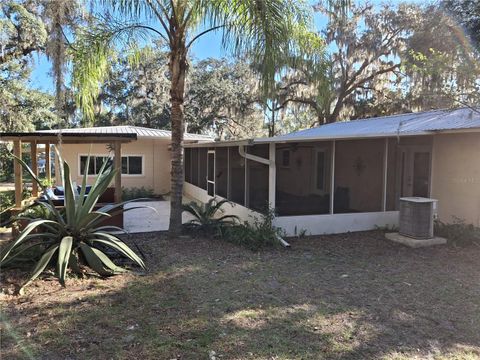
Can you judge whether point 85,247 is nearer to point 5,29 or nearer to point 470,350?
point 470,350

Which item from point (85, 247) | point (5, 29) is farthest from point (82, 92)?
point (5, 29)

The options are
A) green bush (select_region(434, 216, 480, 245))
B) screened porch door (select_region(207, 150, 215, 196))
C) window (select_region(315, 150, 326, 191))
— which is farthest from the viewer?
screened porch door (select_region(207, 150, 215, 196))

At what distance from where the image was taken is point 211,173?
12.9 m

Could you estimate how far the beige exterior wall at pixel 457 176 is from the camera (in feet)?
27.2

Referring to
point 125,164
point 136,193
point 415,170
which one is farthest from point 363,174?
point 125,164

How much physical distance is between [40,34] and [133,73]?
419 inches

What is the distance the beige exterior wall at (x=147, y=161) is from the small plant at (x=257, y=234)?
30.7 ft

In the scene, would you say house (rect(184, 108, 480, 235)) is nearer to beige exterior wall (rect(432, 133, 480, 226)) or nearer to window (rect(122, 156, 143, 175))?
beige exterior wall (rect(432, 133, 480, 226))

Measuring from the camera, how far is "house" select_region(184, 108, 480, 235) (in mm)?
8219

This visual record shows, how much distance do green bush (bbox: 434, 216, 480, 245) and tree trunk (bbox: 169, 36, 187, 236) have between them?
5.52 metres

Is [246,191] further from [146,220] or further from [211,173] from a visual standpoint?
[211,173]

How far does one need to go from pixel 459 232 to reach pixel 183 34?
265 inches

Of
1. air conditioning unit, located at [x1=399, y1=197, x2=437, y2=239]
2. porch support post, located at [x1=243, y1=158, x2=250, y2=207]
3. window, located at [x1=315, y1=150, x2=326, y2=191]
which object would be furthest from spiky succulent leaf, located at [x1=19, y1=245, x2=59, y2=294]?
window, located at [x1=315, y1=150, x2=326, y2=191]

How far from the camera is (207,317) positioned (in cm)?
400
